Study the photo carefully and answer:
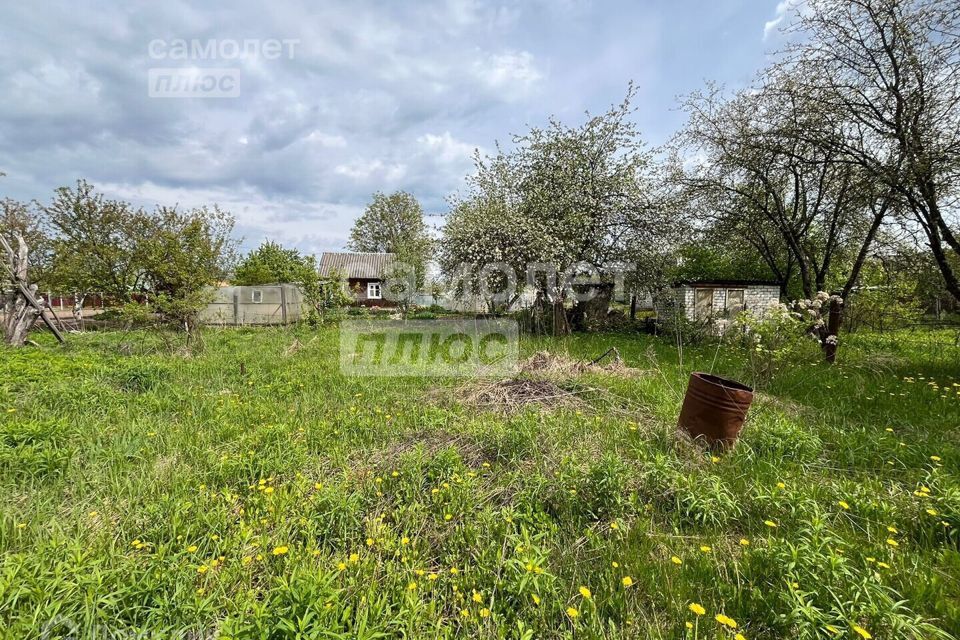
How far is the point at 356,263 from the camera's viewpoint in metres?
30.5

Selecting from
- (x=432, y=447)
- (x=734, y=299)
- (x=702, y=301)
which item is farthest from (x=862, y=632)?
(x=734, y=299)

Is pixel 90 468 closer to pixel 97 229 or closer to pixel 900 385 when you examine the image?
pixel 900 385

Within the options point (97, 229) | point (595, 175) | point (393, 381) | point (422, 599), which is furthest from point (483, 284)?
point (97, 229)

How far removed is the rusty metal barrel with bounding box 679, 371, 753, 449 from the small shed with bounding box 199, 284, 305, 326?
51.0ft

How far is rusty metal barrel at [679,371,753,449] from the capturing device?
119 inches

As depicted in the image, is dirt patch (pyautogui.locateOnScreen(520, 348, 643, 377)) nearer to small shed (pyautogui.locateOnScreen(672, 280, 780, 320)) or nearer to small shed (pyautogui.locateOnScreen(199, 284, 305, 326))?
small shed (pyautogui.locateOnScreen(672, 280, 780, 320))

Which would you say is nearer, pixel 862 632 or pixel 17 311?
pixel 862 632

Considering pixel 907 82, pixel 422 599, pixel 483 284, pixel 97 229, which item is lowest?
pixel 422 599

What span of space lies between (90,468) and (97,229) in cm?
1569

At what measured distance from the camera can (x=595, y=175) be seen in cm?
1190

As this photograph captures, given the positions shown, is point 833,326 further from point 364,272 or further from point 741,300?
point 364,272

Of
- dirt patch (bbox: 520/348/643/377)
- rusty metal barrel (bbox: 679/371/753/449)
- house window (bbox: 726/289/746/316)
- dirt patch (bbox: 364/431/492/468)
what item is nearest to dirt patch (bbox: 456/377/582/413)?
dirt patch (bbox: 520/348/643/377)

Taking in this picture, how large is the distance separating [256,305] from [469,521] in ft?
55.3

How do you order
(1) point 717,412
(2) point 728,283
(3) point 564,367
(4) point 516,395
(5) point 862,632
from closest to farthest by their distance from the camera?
(5) point 862,632 → (1) point 717,412 → (4) point 516,395 → (3) point 564,367 → (2) point 728,283
